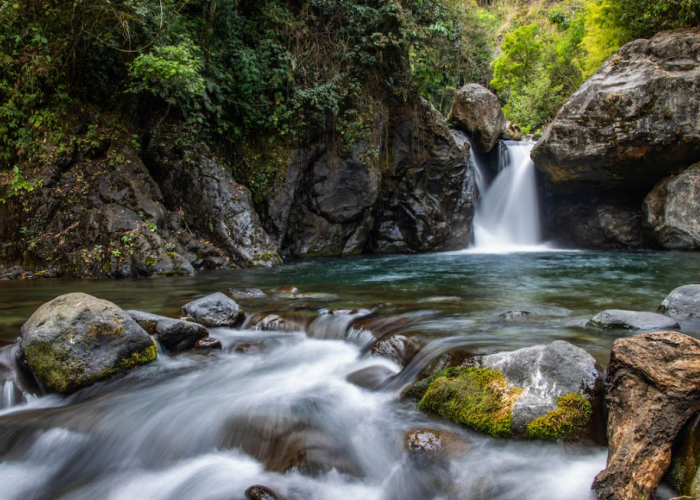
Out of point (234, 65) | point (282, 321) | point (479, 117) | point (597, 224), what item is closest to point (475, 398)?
point (282, 321)

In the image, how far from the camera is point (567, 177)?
14.5m

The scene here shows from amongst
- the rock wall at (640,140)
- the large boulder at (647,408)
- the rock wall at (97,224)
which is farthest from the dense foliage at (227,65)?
the large boulder at (647,408)

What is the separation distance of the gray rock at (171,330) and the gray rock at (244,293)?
1.94 meters

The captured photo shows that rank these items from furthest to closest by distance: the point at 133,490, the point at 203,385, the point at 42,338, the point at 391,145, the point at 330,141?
the point at 391,145, the point at 330,141, the point at 203,385, the point at 42,338, the point at 133,490

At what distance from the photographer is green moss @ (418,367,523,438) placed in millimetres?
3033

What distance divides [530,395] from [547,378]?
167 mm

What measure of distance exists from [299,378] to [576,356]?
2.45 m

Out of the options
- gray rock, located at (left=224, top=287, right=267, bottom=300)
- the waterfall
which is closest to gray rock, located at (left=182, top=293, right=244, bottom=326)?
gray rock, located at (left=224, top=287, right=267, bottom=300)

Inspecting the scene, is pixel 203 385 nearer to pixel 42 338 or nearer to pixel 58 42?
pixel 42 338

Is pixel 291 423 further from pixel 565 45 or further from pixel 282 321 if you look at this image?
pixel 565 45

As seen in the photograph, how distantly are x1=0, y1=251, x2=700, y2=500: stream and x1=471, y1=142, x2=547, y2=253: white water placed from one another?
413 inches

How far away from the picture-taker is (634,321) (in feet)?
14.7

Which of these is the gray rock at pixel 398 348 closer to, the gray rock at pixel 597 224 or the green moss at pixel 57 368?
the green moss at pixel 57 368

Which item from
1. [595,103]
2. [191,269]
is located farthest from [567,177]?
[191,269]
